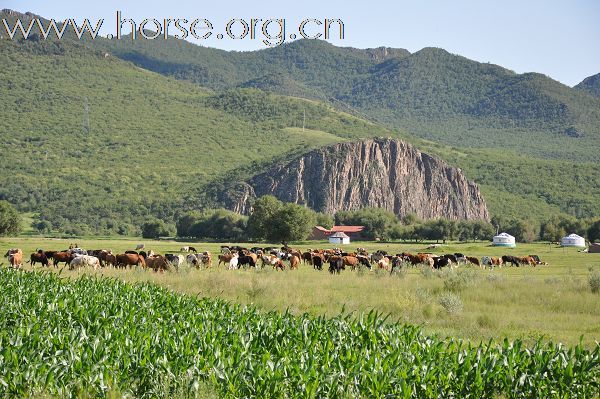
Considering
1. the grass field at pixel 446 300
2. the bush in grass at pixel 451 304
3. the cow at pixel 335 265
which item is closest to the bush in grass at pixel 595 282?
the grass field at pixel 446 300

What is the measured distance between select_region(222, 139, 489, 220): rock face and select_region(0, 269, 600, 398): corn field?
16129 cm

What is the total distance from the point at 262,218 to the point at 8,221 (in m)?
31.6

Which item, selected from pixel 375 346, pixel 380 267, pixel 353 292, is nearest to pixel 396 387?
pixel 375 346

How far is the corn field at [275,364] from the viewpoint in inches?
411

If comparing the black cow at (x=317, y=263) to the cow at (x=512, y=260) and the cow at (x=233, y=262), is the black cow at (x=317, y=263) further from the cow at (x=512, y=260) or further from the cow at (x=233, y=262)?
the cow at (x=512, y=260)

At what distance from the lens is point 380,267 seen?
45562 mm

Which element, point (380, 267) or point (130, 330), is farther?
point (380, 267)

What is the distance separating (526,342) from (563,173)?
585ft

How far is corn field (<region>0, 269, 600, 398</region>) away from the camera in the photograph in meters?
10.4

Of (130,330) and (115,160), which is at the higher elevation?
(115,160)

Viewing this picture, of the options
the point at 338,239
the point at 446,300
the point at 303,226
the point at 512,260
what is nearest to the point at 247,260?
the point at 446,300

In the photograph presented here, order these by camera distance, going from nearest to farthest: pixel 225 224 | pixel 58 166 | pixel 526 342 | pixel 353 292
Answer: pixel 526 342
pixel 353 292
pixel 225 224
pixel 58 166

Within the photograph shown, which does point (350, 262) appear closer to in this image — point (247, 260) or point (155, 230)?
point (247, 260)

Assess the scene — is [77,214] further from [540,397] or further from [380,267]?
[540,397]
